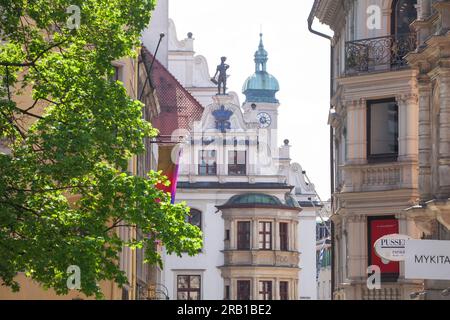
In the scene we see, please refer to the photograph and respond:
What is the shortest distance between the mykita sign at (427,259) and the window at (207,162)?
68.5 metres

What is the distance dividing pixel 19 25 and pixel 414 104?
16044mm

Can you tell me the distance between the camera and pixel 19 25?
28.6 m

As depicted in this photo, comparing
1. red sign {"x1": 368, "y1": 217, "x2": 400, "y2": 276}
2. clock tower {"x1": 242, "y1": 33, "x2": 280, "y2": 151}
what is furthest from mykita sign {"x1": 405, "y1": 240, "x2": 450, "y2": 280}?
clock tower {"x1": 242, "y1": 33, "x2": 280, "y2": 151}

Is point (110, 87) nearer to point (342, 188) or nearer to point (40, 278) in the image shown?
point (40, 278)

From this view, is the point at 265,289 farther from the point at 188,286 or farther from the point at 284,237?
the point at 188,286

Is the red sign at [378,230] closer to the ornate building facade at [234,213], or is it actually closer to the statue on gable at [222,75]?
the ornate building facade at [234,213]

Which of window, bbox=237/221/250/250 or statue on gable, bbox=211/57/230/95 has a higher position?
statue on gable, bbox=211/57/230/95

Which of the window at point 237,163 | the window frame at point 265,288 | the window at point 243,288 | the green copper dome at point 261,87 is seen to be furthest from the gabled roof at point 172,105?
the green copper dome at point 261,87

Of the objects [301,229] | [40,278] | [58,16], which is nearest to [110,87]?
[58,16]

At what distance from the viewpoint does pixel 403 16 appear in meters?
43.0

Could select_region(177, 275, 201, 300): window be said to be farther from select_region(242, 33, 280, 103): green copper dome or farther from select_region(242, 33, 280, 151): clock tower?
select_region(242, 33, 280, 103): green copper dome

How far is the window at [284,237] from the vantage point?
94.5 meters

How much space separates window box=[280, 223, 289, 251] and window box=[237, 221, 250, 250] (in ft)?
7.30

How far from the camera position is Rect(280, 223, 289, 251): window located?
94500mm
